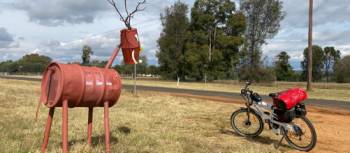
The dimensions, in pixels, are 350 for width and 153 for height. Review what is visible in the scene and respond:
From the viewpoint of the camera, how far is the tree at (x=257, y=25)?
2297 inches

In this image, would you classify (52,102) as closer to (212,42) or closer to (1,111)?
(1,111)

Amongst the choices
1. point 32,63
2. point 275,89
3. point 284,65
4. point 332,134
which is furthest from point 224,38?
point 32,63

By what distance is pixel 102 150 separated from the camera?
22.6 feet

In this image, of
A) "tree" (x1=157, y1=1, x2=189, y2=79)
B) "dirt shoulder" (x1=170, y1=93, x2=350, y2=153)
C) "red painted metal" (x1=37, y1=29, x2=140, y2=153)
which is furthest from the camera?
"tree" (x1=157, y1=1, x2=189, y2=79)

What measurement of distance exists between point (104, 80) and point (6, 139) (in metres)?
2.66

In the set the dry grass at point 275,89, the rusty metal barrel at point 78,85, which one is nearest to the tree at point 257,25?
the dry grass at point 275,89

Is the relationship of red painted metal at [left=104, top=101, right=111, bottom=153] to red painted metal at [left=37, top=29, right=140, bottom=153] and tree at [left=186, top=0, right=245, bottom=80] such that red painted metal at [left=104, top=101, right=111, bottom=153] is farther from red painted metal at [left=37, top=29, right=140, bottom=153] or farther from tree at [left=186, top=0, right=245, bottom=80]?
tree at [left=186, top=0, right=245, bottom=80]

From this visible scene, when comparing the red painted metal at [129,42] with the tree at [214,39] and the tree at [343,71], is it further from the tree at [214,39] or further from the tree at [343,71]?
the tree at [343,71]

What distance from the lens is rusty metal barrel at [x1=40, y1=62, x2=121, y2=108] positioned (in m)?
Result: 5.79

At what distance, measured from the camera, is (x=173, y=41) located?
63.7 meters

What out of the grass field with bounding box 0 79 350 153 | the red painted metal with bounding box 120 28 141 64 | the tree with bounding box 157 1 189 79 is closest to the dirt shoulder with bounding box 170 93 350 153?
the grass field with bounding box 0 79 350 153

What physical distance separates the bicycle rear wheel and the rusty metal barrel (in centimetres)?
369

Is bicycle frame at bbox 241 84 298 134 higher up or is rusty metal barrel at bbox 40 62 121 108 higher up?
rusty metal barrel at bbox 40 62 121 108

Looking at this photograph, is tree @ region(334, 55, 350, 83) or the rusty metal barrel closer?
the rusty metal barrel
